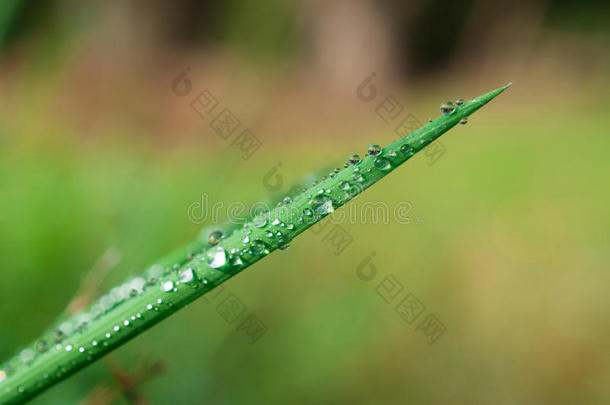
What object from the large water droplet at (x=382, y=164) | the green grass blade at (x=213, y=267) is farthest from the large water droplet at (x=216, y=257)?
the large water droplet at (x=382, y=164)

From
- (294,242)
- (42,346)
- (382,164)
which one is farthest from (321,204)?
(294,242)

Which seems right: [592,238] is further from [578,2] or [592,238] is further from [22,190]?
[578,2]

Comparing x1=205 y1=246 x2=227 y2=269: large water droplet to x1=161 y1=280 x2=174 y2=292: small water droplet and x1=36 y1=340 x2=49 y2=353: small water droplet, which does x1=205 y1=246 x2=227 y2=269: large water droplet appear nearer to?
x1=161 y1=280 x2=174 y2=292: small water droplet

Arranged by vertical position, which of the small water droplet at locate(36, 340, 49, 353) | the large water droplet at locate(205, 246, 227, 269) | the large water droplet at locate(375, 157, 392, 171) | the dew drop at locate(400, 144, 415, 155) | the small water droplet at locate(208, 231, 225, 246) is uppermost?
the small water droplet at locate(36, 340, 49, 353)

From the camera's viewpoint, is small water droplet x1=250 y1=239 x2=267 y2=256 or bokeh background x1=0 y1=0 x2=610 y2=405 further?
bokeh background x1=0 y1=0 x2=610 y2=405

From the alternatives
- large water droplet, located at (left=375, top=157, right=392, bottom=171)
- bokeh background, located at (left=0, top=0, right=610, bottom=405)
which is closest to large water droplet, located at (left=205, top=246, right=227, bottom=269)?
large water droplet, located at (left=375, top=157, right=392, bottom=171)

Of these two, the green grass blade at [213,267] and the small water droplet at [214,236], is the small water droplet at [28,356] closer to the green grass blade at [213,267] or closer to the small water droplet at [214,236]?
the green grass blade at [213,267]

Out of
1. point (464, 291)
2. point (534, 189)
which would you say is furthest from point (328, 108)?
point (464, 291)

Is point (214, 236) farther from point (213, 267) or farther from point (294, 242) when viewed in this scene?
point (294, 242)
